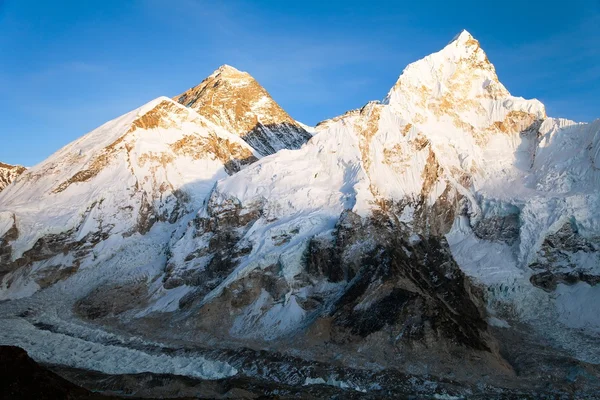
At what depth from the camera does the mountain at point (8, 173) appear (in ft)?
397

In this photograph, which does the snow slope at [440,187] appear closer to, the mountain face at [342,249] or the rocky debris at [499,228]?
the rocky debris at [499,228]

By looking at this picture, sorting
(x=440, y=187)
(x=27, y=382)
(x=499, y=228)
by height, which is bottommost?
(x=27, y=382)

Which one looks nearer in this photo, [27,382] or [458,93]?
[27,382]

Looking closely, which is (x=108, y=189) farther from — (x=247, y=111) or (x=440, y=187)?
(x=247, y=111)

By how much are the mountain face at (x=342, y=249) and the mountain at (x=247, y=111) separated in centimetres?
2619

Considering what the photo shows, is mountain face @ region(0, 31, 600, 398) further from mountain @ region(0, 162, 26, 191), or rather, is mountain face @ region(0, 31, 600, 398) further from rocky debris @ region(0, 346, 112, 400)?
rocky debris @ region(0, 346, 112, 400)

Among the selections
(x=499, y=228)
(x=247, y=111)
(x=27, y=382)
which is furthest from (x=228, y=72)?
(x=27, y=382)

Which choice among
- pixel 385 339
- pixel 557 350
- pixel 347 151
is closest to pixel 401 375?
pixel 385 339

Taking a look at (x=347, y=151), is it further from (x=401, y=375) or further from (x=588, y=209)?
(x=401, y=375)

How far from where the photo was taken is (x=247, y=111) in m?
156

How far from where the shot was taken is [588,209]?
80.9m

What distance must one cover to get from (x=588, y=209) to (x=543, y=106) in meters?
28.2

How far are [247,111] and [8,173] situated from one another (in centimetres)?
6271

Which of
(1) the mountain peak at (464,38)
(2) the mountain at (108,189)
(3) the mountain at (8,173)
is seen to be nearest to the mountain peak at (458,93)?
(1) the mountain peak at (464,38)
